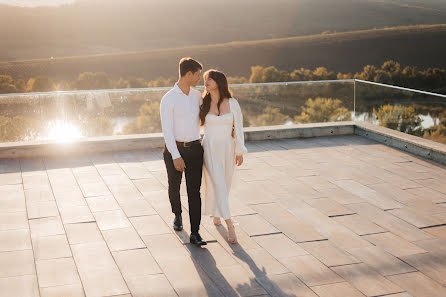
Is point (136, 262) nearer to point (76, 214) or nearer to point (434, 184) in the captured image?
point (76, 214)

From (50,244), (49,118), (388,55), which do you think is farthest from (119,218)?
(388,55)

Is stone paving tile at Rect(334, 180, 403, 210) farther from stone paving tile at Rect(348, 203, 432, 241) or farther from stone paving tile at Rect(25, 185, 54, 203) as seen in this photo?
stone paving tile at Rect(25, 185, 54, 203)

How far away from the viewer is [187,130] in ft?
15.6

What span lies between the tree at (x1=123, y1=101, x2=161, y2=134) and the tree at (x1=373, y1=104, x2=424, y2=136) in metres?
3.98

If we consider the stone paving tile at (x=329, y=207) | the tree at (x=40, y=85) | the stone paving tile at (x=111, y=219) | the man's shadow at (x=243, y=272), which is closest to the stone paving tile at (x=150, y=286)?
the man's shadow at (x=243, y=272)

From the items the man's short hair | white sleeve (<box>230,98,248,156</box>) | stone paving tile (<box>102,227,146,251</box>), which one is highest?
the man's short hair

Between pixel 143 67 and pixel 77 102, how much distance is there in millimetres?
58717

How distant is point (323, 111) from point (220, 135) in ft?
20.1

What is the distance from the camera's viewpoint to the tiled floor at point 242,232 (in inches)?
162

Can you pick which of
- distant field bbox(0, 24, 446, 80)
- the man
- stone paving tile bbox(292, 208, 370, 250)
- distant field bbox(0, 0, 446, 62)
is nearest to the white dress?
the man

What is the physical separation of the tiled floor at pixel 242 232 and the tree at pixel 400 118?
134cm

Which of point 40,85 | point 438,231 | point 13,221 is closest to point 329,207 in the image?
point 438,231

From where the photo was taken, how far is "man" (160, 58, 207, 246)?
4.67 metres

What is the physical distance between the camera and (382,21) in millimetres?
84062
